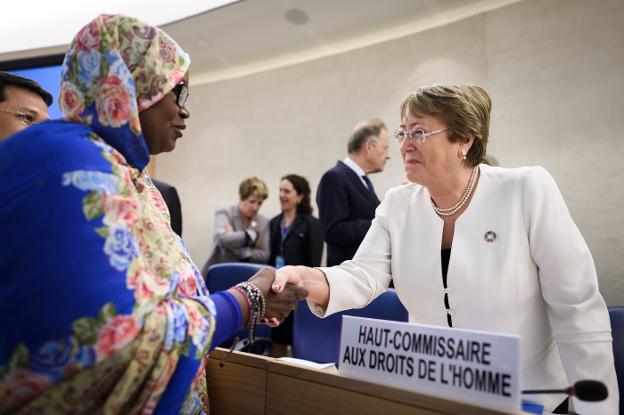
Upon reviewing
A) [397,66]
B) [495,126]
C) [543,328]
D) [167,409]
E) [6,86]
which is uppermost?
[397,66]

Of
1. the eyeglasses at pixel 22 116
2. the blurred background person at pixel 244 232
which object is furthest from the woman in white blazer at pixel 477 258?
the blurred background person at pixel 244 232

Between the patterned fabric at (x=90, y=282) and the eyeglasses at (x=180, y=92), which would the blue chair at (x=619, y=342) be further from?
the eyeglasses at (x=180, y=92)

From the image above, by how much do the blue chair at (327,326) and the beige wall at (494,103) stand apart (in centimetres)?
250

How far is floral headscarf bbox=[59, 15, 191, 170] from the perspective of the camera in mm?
1003

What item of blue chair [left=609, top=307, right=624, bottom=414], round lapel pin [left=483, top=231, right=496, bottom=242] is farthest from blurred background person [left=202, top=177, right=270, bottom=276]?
blue chair [left=609, top=307, right=624, bottom=414]

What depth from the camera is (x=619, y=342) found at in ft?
5.07

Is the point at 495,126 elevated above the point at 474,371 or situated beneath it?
elevated above

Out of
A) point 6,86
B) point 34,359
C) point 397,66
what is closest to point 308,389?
point 34,359

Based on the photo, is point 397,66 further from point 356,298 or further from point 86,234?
point 86,234

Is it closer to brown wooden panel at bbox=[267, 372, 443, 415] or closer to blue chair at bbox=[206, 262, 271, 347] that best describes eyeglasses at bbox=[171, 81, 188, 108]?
brown wooden panel at bbox=[267, 372, 443, 415]

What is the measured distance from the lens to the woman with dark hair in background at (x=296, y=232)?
13.2 ft

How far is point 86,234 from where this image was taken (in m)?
0.83

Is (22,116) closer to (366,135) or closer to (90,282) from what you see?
(90,282)

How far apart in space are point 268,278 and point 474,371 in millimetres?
581
